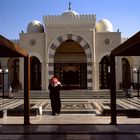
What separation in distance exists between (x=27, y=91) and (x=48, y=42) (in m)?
14.0

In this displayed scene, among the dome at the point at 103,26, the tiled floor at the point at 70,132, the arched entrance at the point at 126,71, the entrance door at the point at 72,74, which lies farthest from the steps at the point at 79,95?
the tiled floor at the point at 70,132

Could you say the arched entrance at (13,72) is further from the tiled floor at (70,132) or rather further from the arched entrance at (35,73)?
the tiled floor at (70,132)

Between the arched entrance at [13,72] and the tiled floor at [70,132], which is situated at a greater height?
the arched entrance at [13,72]

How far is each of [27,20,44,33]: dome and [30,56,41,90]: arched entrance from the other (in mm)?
1930

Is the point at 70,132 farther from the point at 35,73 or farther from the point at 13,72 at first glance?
the point at 13,72

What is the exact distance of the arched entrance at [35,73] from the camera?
24.4m

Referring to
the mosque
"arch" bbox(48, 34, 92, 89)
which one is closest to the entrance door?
the mosque

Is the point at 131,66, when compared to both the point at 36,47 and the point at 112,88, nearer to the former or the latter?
the point at 36,47

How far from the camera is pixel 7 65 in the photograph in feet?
85.7

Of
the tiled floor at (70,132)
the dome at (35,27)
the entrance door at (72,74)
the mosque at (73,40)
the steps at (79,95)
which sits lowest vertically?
the tiled floor at (70,132)

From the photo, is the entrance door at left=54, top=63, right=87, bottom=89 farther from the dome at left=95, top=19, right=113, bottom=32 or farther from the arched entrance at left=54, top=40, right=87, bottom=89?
the dome at left=95, top=19, right=113, bottom=32

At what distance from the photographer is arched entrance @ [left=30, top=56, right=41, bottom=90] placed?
2438cm

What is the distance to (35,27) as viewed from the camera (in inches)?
968

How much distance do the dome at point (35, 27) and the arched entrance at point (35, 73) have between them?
1.93 meters
